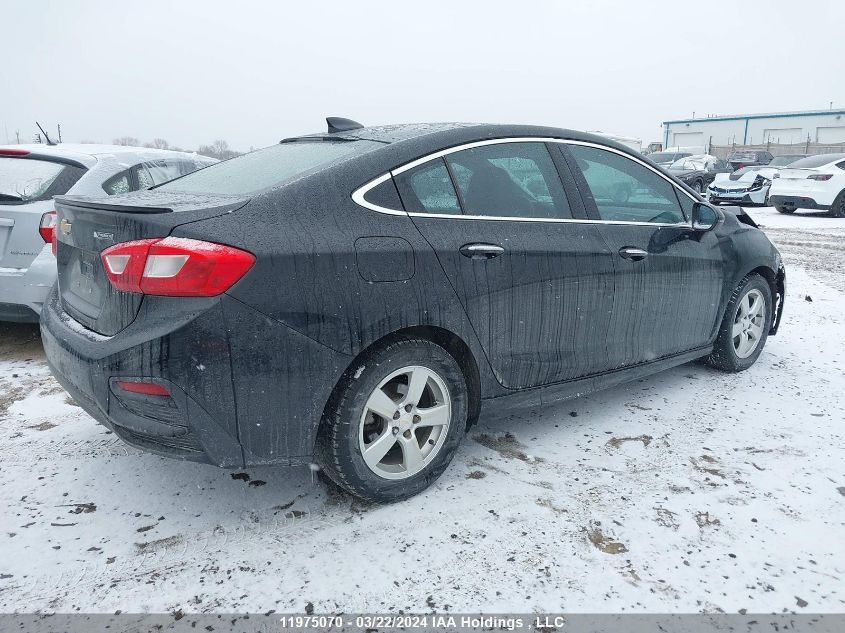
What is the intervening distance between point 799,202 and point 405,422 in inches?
569

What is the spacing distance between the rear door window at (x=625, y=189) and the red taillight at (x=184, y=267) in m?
1.86

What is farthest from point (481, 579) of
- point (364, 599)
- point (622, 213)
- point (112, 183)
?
point (112, 183)

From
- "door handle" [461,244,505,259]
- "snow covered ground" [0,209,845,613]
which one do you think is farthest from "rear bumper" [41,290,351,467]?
"door handle" [461,244,505,259]

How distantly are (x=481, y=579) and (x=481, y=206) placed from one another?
1454 mm

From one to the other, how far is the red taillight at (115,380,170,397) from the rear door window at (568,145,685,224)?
7.11ft

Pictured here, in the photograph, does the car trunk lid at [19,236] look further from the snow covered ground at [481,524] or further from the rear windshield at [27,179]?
the snow covered ground at [481,524]

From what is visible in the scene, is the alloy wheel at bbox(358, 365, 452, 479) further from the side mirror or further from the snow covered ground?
the side mirror

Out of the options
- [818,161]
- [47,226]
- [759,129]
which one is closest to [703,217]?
[47,226]

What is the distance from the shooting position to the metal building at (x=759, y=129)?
171ft

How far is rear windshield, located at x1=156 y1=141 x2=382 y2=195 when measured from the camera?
2.44m

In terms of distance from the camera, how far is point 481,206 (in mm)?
2662

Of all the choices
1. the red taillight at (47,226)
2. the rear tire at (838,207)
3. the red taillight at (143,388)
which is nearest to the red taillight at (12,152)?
the red taillight at (47,226)

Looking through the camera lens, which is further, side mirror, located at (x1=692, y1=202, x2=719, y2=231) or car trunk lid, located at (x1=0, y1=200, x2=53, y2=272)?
car trunk lid, located at (x1=0, y1=200, x2=53, y2=272)

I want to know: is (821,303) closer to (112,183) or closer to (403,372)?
(403,372)
